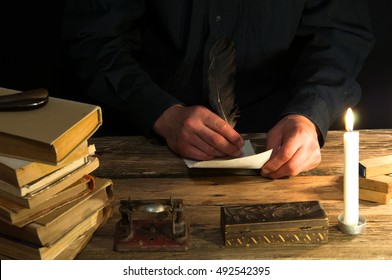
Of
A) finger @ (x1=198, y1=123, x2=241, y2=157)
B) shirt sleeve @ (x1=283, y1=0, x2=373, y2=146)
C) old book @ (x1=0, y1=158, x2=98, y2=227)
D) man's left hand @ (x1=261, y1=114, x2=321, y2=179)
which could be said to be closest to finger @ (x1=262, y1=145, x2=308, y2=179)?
man's left hand @ (x1=261, y1=114, x2=321, y2=179)

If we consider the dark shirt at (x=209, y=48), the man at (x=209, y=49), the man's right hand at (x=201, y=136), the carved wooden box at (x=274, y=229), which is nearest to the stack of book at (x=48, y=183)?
the carved wooden box at (x=274, y=229)

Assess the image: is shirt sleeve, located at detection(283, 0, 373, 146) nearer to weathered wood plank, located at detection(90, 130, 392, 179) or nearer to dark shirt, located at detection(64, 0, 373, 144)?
dark shirt, located at detection(64, 0, 373, 144)

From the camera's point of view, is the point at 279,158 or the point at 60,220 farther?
the point at 279,158

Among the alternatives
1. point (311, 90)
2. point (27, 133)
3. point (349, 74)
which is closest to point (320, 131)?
point (311, 90)

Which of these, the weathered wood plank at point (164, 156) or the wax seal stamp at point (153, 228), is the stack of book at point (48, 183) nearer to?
the wax seal stamp at point (153, 228)

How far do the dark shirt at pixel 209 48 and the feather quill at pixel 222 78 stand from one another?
0.15 m

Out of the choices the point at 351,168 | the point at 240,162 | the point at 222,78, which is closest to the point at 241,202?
the point at 240,162

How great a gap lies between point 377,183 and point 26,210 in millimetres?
737

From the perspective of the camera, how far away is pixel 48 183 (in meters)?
1.32

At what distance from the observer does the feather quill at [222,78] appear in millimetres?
1957

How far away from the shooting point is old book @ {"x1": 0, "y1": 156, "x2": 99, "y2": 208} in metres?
1.27

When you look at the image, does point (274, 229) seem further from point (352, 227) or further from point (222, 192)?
point (222, 192)

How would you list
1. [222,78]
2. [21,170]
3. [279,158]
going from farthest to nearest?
[222,78] < [279,158] < [21,170]
